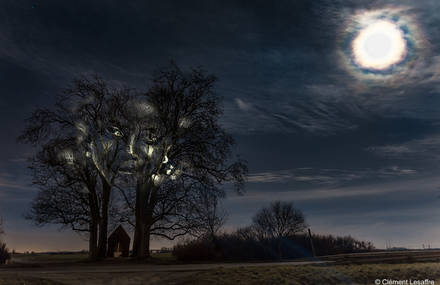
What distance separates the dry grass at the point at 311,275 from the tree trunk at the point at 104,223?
42.0 ft

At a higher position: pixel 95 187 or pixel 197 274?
pixel 95 187

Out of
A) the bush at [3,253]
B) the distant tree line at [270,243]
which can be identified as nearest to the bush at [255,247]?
the distant tree line at [270,243]

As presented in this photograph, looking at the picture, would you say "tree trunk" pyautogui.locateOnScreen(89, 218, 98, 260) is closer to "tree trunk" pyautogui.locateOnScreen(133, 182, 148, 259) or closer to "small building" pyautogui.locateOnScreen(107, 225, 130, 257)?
"tree trunk" pyautogui.locateOnScreen(133, 182, 148, 259)

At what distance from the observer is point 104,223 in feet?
77.7

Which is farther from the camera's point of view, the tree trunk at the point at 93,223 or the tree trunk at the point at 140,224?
the tree trunk at the point at 93,223

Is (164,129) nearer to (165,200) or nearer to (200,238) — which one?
(165,200)

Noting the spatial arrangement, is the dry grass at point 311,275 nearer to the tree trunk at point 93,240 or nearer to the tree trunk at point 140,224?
the tree trunk at point 140,224

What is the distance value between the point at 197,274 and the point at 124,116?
13.9 meters

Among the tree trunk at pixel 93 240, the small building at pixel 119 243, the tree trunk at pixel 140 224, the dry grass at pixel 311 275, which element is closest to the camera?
the dry grass at pixel 311 275

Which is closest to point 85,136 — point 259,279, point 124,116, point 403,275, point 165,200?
point 124,116

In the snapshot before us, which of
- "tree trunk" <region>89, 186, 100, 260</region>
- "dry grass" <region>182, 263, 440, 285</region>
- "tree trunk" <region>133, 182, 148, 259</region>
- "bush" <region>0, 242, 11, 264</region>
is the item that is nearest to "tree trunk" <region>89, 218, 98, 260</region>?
"tree trunk" <region>89, 186, 100, 260</region>

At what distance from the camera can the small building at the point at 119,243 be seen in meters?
30.2

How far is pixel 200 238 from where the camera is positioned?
83.9ft

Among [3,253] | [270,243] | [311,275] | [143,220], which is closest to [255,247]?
[270,243]
